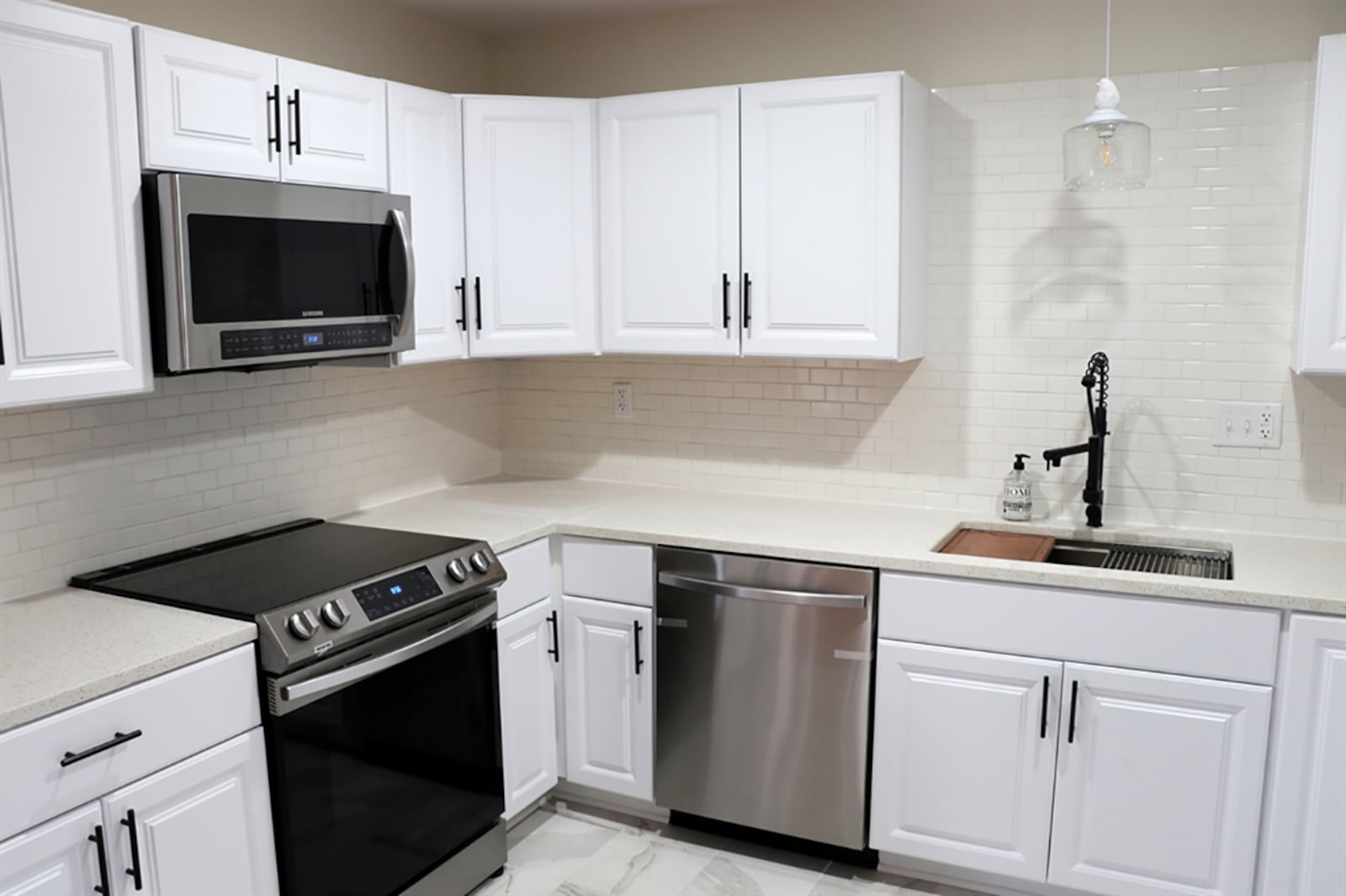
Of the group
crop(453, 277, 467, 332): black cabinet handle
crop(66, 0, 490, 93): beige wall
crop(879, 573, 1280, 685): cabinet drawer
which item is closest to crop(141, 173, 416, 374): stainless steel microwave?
crop(453, 277, 467, 332): black cabinet handle

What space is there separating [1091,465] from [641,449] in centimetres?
144

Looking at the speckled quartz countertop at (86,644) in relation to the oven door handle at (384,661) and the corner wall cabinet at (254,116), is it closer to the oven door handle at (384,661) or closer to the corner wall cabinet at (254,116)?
the oven door handle at (384,661)

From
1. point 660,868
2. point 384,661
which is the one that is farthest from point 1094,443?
point 384,661

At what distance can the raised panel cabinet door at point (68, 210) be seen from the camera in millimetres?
1970

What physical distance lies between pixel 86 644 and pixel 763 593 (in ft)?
5.10

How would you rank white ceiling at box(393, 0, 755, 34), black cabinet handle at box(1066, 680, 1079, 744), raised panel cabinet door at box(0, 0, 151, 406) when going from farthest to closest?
1. white ceiling at box(393, 0, 755, 34)
2. black cabinet handle at box(1066, 680, 1079, 744)
3. raised panel cabinet door at box(0, 0, 151, 406)

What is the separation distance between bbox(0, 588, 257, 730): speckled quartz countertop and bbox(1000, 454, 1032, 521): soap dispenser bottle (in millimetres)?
2007

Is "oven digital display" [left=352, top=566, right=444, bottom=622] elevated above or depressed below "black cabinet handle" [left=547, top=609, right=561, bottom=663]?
above

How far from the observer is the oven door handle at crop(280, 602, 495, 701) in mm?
2193

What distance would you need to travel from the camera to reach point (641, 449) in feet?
12.0

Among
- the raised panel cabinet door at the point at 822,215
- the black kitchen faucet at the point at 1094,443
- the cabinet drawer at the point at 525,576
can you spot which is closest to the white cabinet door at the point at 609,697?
the cabinet drawer at the point at 525,576

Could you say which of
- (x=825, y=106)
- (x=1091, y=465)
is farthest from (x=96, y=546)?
(x=1091, y=465)

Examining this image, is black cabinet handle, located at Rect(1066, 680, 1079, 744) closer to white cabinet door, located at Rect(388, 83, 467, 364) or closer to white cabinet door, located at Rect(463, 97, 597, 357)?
white cabinet door, located at Rect(463, 97, 597, 357)

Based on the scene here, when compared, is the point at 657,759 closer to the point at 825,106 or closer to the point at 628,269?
the point at 628,269
